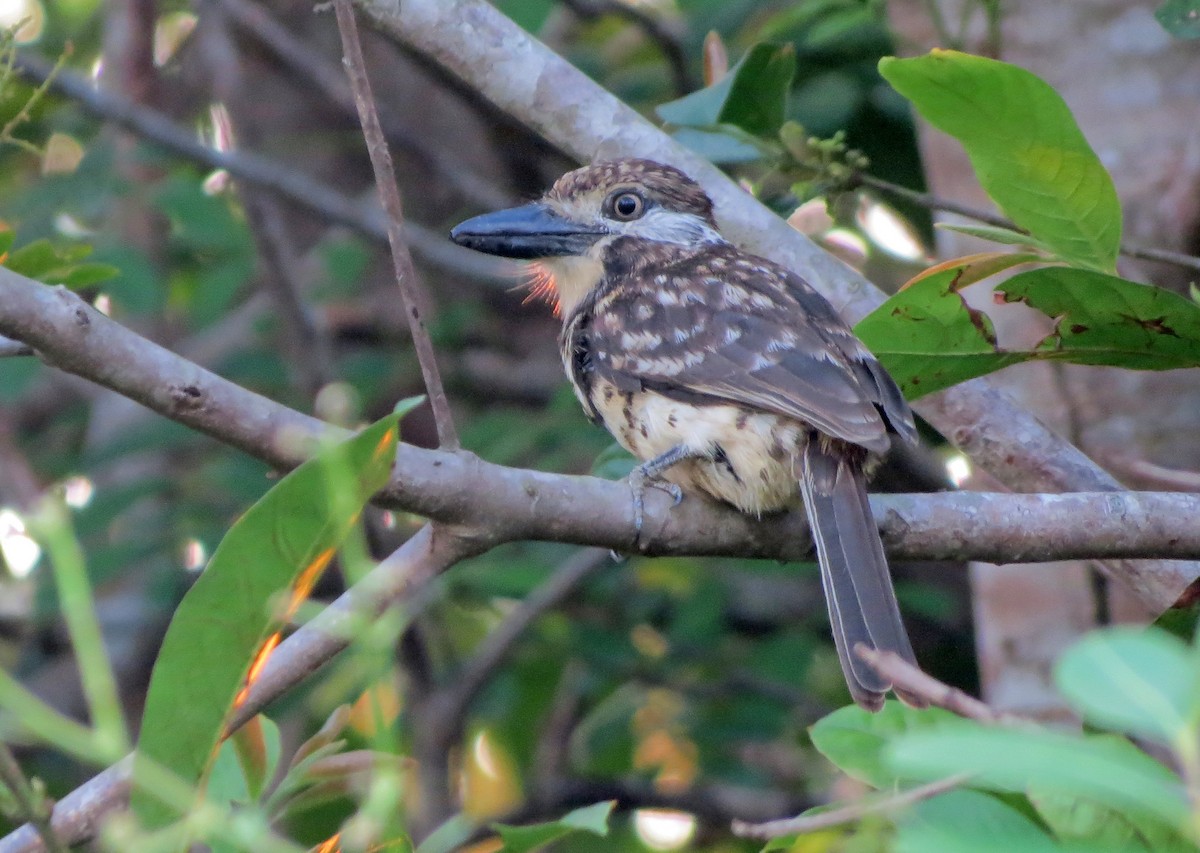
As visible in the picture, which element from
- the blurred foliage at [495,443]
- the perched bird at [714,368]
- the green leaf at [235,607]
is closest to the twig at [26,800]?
the green leaf at [235,607]

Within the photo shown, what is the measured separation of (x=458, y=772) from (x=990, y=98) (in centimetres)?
281

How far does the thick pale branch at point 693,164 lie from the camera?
2.60 m

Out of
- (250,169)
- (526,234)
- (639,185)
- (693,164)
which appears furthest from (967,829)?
(250,169)

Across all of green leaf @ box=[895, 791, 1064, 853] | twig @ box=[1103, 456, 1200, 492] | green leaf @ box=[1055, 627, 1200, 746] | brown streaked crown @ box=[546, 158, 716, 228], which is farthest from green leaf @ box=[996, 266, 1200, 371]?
green leaf @ box=[1055, 627, 1200, 746]

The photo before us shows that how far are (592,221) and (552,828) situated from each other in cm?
198

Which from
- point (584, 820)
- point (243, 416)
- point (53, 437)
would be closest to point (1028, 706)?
point (584, 820)

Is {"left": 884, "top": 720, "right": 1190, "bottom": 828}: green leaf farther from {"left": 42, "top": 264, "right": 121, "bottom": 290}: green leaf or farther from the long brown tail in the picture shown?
{"left": 42, "top": 264, "right": 121, "bottom": 290}: green leaf

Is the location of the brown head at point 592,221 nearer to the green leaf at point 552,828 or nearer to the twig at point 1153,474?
the twig at point 1153,474

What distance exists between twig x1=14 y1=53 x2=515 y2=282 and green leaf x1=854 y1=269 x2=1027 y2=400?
2.13m

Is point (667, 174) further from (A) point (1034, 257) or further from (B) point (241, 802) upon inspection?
(B) point (241, 802)

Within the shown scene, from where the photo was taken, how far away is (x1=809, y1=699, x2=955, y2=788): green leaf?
152 cm

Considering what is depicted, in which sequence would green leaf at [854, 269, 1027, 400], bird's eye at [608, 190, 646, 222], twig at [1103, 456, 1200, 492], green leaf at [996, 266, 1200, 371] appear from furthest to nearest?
bird's eye at [608, 190, 646, 222] < twig at [1103, 456, 1200, 492] < green leaf at [854, 269, 1027, 400] < green leaf at [996, 266, 1200, 371]

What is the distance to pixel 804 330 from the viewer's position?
272cm

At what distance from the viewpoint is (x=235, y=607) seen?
147 cm
